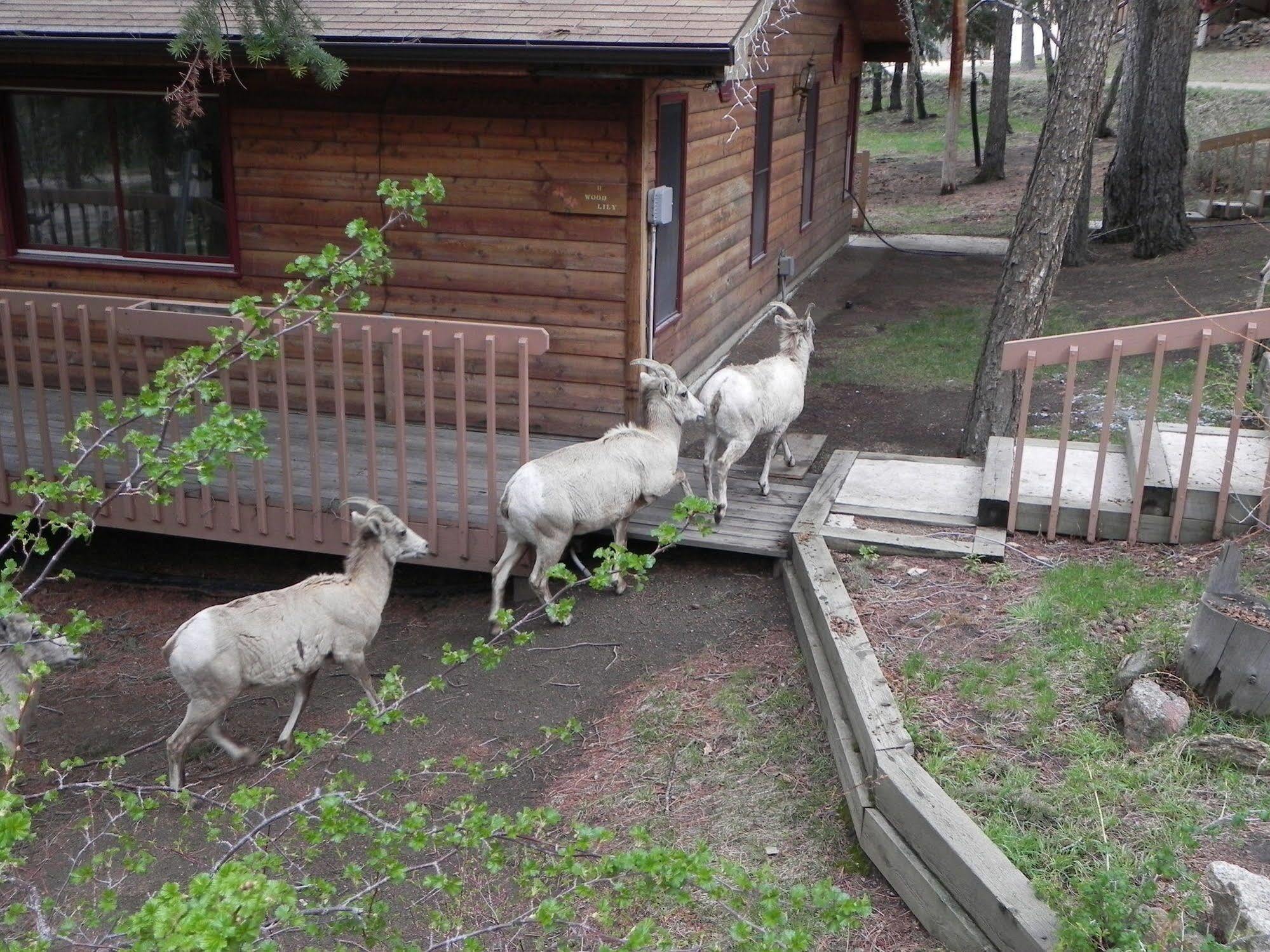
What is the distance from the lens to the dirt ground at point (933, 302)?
34.2 ft

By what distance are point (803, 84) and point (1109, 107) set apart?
1352cm

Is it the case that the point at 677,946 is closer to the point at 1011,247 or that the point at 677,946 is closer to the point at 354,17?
the point at 1011,247

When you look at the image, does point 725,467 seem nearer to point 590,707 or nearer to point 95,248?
point 590,707

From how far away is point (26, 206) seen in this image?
10.0 meters

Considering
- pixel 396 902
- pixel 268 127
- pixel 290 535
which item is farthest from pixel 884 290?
pixel 396 902

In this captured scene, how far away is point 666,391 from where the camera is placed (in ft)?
25.5

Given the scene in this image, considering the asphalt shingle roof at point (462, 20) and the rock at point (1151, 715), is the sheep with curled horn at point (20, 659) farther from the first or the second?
the rock at point (1151, 715)

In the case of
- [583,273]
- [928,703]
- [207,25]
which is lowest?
[928,703]

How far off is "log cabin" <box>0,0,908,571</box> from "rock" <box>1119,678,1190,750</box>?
12.8 feet

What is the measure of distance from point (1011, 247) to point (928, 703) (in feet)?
14.3

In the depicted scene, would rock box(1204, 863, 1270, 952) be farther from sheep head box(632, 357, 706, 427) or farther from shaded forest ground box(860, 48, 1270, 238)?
shaded forest ground box(860, 48, 1270, 238)

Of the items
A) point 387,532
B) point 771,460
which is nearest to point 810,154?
point 771,460

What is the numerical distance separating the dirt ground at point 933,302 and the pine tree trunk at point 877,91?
24346 mm

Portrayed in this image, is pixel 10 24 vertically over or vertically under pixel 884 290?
over
